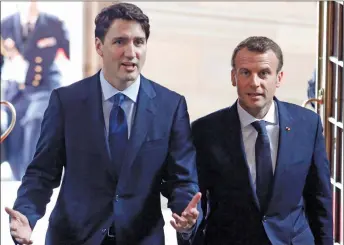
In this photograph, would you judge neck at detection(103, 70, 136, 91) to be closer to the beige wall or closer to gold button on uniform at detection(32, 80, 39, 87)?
gold button on uniform at detection(32, 80, 39, 87)

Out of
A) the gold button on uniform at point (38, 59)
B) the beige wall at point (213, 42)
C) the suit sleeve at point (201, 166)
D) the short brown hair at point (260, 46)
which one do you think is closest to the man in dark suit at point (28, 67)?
the gold button on uniform at point (38, 59)

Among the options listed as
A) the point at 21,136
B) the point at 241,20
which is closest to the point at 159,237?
the point at 21,136

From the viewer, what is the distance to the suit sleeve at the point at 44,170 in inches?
91.1

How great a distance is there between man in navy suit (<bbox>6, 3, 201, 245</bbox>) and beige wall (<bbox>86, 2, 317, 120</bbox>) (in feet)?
12.8

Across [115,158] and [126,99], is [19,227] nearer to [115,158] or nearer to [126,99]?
[115,158]

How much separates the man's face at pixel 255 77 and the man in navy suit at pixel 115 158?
21 cm

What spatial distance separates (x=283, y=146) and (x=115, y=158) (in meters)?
0.53

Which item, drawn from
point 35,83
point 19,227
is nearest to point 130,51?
point 19,227

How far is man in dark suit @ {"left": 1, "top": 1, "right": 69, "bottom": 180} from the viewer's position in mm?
5453

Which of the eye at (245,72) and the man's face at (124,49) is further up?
the man's face at (124,49)

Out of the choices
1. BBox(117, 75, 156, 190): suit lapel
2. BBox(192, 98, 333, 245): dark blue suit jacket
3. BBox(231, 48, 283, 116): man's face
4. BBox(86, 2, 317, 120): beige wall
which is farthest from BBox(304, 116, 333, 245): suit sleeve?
BBox(86, 2, 317, 120): beige wall

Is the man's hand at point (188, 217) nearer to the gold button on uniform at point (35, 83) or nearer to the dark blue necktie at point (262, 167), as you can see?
the dark blue necktie at point (262, 167)

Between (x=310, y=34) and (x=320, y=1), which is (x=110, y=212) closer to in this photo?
(x=320, y=1)

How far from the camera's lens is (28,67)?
554 cm
